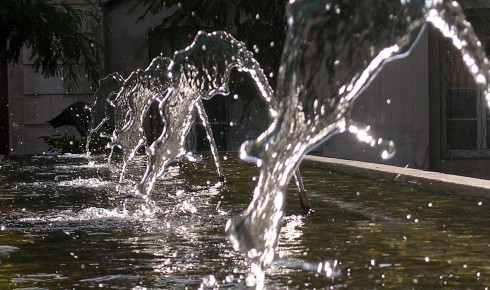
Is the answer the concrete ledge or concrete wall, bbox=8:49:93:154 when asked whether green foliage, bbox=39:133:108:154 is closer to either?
concrete wall, bbox=8:49:93:154

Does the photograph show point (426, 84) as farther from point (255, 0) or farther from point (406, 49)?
point (406, 49)

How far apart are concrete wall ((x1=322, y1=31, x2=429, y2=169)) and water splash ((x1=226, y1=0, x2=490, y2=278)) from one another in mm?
13013

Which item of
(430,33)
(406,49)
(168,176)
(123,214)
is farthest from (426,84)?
(406,49)

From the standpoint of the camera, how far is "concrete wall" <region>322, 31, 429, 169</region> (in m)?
17.2

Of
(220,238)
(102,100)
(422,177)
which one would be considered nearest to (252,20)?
(102,100)

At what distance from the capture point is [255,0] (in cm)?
1408

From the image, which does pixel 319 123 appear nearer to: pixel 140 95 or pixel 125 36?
pixel 140 95

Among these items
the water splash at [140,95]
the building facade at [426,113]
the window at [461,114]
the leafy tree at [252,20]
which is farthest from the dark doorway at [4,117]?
the window at [461,114]

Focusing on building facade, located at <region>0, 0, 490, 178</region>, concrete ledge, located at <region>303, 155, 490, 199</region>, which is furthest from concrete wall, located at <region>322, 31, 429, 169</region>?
concrete ledge, located at <region>303, 155, 490, 199</region>

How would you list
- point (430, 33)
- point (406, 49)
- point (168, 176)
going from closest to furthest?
point (406, 49), point (168, 176), point (430, 33)

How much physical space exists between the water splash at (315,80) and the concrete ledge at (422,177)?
3.07m

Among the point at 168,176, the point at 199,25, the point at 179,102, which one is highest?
the point at 199,25

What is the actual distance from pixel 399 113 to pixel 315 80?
44.8 ft

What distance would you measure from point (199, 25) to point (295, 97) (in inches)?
442
